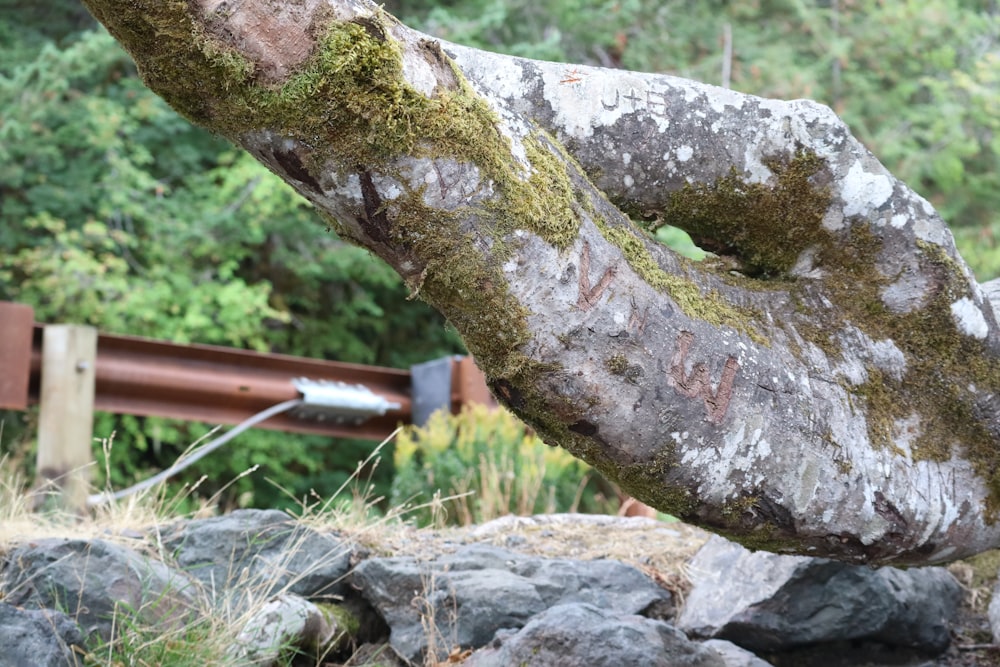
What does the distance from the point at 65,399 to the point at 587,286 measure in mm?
3512

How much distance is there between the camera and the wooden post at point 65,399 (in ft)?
15.7

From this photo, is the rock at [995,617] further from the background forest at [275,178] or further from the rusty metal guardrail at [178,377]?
the background forest at [275,178]

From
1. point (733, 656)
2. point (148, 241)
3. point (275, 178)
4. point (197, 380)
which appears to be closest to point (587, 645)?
point (733, 656)

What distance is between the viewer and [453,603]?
3223 mm

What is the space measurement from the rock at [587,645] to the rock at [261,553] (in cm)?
68

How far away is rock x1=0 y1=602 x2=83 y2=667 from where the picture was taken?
2490 mm

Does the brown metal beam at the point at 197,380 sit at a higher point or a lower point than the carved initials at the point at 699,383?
lower

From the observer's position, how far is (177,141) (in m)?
10.4

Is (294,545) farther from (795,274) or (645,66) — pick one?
(645,66)

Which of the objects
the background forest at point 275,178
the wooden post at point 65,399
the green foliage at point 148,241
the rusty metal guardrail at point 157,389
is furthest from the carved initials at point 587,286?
the green foliage at point 148,241

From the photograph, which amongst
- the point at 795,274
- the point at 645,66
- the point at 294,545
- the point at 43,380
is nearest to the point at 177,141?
the point at 645,66

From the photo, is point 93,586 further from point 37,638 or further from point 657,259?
point 657,259

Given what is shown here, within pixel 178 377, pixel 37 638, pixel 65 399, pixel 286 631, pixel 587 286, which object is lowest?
pixel 286 631

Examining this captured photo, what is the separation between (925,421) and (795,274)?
0.50m
